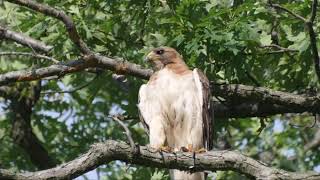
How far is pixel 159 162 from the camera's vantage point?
23.1 feet

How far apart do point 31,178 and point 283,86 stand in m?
4.69

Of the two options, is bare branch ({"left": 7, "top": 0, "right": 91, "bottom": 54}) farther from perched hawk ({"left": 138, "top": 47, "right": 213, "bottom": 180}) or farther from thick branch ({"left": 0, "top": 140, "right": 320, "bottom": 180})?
thick branch ({"left": 0, "top": 140, "right": 320, "bottom": 180})

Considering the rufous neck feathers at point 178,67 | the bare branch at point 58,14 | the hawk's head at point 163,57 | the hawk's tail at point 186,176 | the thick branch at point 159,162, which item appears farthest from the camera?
the hawk's head at point 163,57

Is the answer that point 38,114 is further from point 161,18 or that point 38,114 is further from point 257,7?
point 257,7

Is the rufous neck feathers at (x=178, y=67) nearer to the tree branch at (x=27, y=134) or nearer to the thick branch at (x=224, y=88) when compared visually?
the thick branch at (x=224, y=88)

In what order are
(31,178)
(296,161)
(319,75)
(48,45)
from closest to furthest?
(31,178), (319,75), (48,45), (296,161)

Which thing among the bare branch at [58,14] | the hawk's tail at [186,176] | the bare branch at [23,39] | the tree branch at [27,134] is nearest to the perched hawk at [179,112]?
the hawk's tail at [186,176]

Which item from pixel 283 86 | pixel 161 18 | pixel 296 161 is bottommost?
pixel 296 161

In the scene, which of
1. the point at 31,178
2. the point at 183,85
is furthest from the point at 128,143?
the point at 183,85

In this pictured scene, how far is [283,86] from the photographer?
10078mm

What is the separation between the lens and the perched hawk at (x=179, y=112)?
8422 millimetres

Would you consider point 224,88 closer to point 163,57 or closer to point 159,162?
point 163,57

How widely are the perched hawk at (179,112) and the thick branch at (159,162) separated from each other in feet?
3.86

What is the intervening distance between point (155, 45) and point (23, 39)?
69.8 inches
